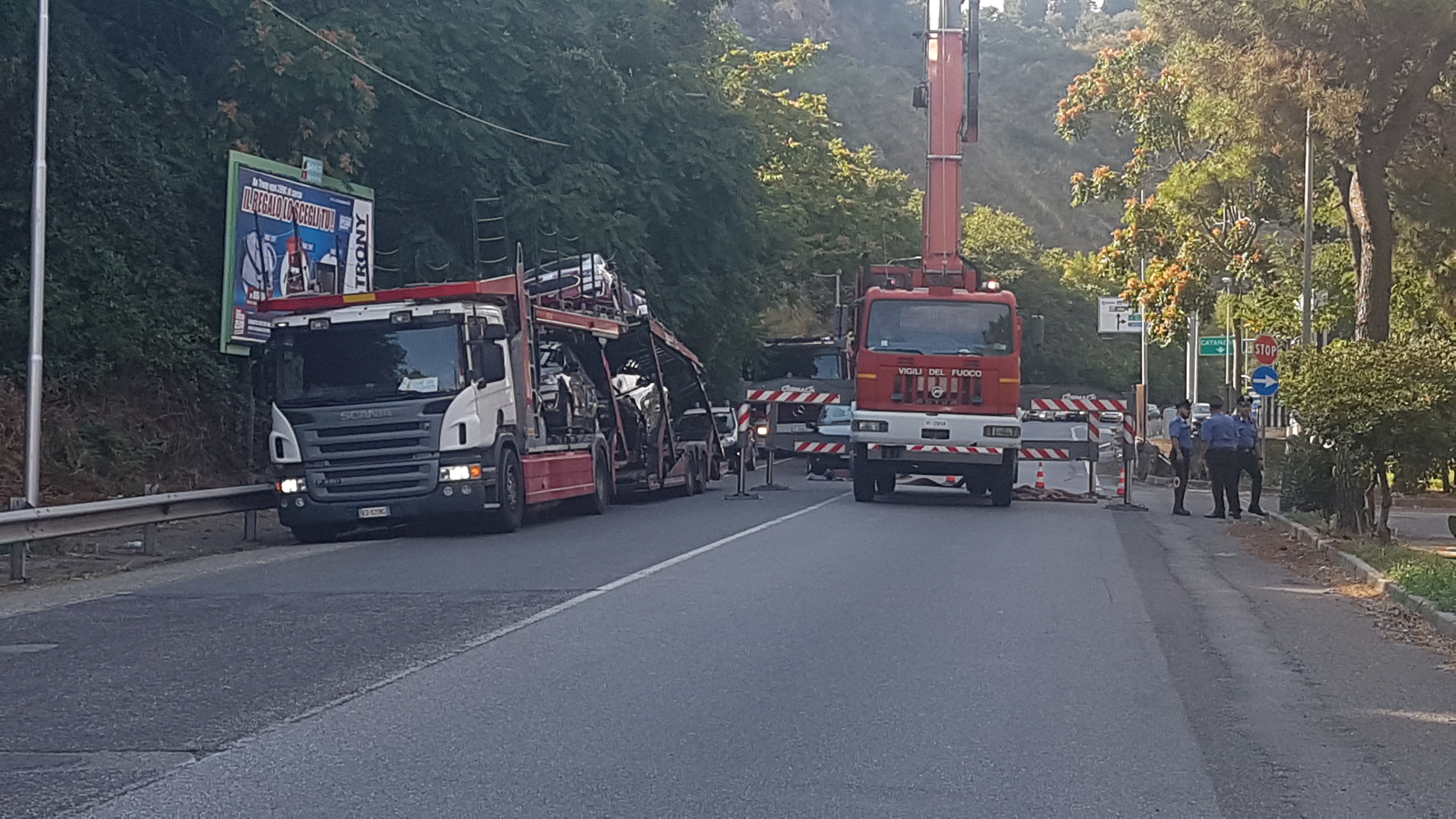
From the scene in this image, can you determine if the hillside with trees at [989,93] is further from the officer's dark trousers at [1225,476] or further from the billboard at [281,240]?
the officer's dark trousers at [1225,476]

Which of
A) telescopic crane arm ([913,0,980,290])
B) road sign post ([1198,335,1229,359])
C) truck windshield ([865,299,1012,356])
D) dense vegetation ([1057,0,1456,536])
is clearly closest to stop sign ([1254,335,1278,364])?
dense vegetation ([1057,0,1456,536])

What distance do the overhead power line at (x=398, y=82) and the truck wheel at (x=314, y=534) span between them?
795 cm

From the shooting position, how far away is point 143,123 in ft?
75.5

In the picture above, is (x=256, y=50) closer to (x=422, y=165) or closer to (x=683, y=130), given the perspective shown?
(x=422, y=165)

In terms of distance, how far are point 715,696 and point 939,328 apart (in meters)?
15.0

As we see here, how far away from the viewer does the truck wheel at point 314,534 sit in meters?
18.1

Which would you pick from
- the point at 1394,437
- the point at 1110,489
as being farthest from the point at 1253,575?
the point at 1110,489

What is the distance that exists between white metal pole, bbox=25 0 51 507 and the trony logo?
2991 mm

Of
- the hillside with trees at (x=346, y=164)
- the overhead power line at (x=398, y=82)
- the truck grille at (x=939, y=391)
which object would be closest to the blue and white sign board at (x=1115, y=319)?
the hillside with trees at (x=346, y=164)

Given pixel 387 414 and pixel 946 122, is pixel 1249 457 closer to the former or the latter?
pixel 946 122

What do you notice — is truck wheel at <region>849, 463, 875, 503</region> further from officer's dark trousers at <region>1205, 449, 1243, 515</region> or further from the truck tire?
officer's dark trousers at <region>1205, 449, 1243, 515</region>

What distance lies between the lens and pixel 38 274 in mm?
15859

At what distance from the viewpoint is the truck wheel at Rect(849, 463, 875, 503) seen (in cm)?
2345

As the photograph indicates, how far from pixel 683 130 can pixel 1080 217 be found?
92231 mm
